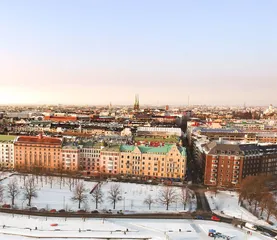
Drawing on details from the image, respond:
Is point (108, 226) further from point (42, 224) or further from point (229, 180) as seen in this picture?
point (229, 180)

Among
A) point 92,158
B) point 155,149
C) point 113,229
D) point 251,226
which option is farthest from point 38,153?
point 251,226

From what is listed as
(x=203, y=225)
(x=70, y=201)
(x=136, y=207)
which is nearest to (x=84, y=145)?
(x=70, y=201)

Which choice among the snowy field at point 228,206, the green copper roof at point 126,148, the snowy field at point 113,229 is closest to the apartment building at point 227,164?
the snowy field at point 228,206

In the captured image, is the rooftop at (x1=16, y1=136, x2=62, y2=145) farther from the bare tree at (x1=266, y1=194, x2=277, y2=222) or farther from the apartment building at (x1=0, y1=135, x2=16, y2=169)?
the bare tree at (x1=266, y1=194, x2=277, y2=222)

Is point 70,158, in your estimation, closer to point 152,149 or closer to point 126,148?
point 126,148

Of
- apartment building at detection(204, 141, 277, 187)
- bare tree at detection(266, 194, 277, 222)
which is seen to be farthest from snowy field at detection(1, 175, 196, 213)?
bare tree at detection(266, 194, 277, 222)

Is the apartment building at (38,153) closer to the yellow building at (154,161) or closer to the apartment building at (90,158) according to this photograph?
the apartment building at (90,158)
